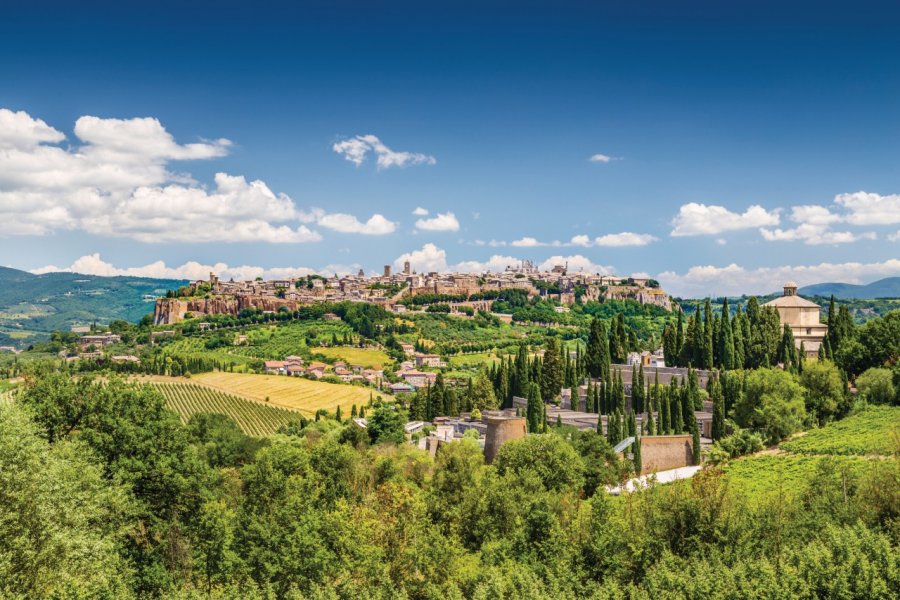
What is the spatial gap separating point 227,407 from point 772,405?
58.3 m

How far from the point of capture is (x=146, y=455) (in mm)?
22125

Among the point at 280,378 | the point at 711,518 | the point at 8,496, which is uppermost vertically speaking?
the point at 8,496

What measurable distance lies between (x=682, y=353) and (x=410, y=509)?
3613 centimetres

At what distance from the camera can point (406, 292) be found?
17262 cm

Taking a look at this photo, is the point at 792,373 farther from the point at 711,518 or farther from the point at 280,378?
the point at 280,378

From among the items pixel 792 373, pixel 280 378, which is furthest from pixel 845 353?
pixel 280 378

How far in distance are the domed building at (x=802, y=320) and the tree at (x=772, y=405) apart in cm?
1491

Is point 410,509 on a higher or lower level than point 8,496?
lower

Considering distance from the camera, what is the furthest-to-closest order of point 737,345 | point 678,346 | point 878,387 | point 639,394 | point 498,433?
point 678,346 → point 737,345 → point 639,394 → point 878,387 → point 498,433

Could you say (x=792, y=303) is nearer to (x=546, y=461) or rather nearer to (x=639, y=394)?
(x=639, y=394)

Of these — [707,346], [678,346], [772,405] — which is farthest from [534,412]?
[678,346]

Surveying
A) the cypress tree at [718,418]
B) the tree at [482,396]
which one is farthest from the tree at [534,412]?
the tree at [482,396]

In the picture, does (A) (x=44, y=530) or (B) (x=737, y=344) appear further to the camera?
(B) (x=737, y=344)

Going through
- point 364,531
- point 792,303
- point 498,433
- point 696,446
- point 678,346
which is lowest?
point 696,446
